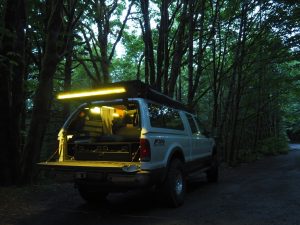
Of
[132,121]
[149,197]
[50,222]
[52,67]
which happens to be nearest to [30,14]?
[52,67]

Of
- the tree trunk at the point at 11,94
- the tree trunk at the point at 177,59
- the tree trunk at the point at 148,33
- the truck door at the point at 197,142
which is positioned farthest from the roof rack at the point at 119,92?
the tree trunk at the point at 148,33

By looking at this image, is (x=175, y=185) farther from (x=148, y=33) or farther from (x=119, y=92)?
(x=148, y=33)

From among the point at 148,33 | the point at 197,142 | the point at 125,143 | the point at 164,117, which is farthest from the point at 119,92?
the point at 148,33

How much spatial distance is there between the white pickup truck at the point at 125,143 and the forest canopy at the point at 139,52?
7.42 ft

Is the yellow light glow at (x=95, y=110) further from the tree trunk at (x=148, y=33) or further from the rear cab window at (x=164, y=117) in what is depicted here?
the tree trunk at (x=148, y=33)

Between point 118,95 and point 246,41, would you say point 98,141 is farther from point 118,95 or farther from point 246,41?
point 246,41

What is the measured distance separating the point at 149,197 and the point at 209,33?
1089 centimetres

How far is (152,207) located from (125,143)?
1.47 m

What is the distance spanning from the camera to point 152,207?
7570 mm

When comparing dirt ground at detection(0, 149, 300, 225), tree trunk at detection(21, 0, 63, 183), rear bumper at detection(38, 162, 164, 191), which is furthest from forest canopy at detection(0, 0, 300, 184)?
rear bumper at detection(38, 162, 164, 191)

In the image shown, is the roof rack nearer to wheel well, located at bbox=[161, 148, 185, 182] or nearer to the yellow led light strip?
the yellow led light strip

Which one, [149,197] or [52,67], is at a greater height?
[52,67]

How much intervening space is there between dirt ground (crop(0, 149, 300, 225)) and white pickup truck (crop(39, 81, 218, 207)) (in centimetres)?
46

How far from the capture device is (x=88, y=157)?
7.48 metres
